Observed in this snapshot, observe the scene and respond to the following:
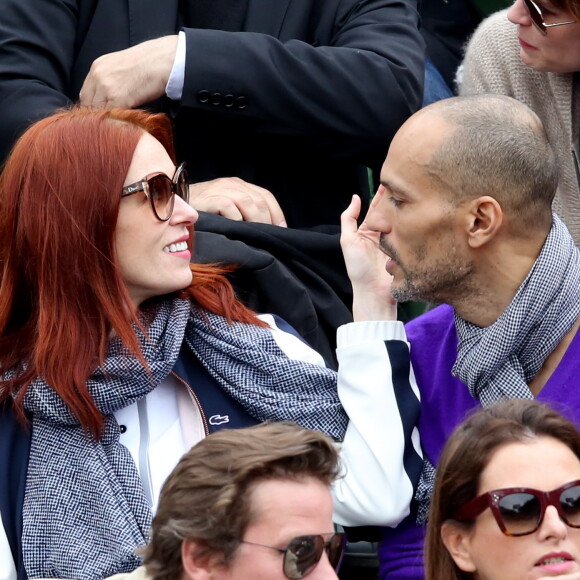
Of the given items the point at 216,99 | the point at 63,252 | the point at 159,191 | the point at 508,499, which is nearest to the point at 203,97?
the point at 216,99

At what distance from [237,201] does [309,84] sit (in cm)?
40

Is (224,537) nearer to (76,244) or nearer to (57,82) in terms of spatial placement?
(76,244)

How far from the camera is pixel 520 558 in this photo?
2703 mm

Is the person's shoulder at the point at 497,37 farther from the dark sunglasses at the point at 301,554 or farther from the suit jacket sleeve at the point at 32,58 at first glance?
the dark sunglasses at the point at 301,554

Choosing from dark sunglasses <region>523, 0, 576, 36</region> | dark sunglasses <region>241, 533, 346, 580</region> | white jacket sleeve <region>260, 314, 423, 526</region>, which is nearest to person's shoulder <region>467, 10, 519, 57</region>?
dark sunglasses <region>523, 0, 576, 36</region>

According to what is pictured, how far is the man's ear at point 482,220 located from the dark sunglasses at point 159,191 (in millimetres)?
760

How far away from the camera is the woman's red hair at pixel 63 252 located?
3.42 meters

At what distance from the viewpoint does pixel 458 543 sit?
281 centimetres

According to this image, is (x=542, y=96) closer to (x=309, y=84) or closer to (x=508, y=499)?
(x=309, y=84)

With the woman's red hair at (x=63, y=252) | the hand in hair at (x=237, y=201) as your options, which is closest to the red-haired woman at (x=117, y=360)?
the woman's red hair at (x=63, y=252)

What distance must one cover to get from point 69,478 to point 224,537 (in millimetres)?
834

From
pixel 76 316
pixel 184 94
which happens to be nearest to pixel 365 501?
pixel 76 316

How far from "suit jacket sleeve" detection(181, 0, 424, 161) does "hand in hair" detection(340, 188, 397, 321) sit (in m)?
0.42

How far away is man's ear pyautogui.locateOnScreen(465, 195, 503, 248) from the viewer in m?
3.26
